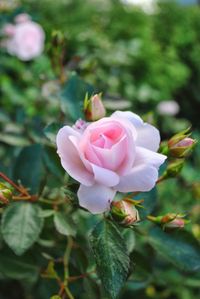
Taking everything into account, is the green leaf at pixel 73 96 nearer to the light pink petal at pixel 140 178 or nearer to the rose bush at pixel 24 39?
the light pink petal at pixel 140 178

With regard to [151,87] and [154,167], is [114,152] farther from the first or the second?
[151,87]

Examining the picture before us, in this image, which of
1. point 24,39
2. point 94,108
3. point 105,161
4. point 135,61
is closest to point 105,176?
point 105,161

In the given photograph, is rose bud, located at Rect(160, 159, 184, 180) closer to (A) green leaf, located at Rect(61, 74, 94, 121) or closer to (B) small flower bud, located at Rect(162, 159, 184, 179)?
(B) small flower bud, located at Rect(162, 159, 184, 179)

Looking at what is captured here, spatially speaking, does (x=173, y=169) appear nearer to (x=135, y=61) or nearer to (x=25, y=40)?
(x=25, y=40)

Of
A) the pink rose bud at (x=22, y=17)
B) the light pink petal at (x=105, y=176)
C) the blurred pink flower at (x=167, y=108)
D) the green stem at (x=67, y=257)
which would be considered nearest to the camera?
the light pink petal at (x=105, y=176)

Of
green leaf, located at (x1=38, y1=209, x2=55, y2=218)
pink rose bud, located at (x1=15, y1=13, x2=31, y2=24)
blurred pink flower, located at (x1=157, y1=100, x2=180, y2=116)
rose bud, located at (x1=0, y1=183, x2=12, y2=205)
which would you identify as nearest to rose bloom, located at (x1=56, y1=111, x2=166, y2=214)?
rose bud, located at (x1=0, y1=183, x2=12, y2=205)

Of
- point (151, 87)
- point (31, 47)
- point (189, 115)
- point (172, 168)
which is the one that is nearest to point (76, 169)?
point (172, 168)

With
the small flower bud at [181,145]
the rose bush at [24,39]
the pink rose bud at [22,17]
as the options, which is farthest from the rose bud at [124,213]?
the rose bush at [24,39]
